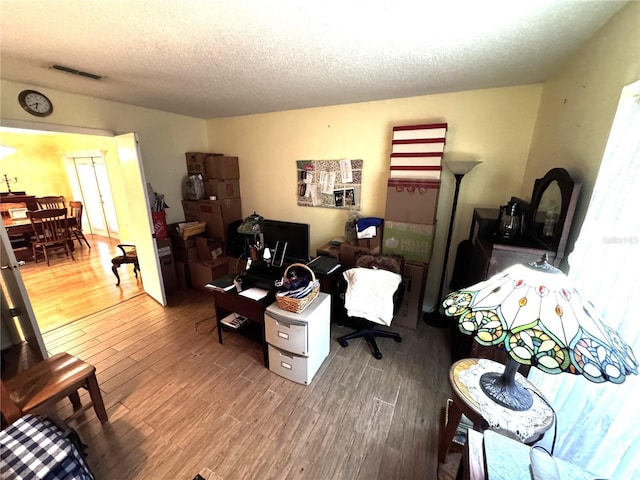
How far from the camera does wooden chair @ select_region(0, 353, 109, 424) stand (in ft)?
4.00

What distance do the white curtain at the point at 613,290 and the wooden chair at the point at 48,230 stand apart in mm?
6475

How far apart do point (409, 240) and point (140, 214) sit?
9.91ft

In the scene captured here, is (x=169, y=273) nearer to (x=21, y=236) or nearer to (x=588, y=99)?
(x=21, y=236)

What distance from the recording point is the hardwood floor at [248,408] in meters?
1.37

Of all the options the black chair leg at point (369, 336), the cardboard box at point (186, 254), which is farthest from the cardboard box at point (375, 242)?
the cardboard box at point (186, 254)

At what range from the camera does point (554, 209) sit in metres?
1.45

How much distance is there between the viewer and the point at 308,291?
1.82m

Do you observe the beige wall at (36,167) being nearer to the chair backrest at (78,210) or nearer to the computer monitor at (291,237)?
the chair backrest at (78,210)

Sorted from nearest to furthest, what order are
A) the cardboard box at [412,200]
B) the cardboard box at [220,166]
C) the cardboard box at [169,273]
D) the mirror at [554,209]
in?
the mirror at [554,209], the cardboard box at [412,200], the cardboard box at [169,273], the cardboard box at [220,166]

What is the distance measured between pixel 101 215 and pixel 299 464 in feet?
22.3

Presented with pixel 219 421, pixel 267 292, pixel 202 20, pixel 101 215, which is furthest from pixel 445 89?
pixel 101 215

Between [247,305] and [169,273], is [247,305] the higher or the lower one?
the higher one

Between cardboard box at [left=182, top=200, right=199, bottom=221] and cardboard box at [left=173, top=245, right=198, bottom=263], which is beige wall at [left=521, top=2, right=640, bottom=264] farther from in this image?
cardboard box at [left=182, top=200, right=199, bottom=221]

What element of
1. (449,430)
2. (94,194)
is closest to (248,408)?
(449,430)
